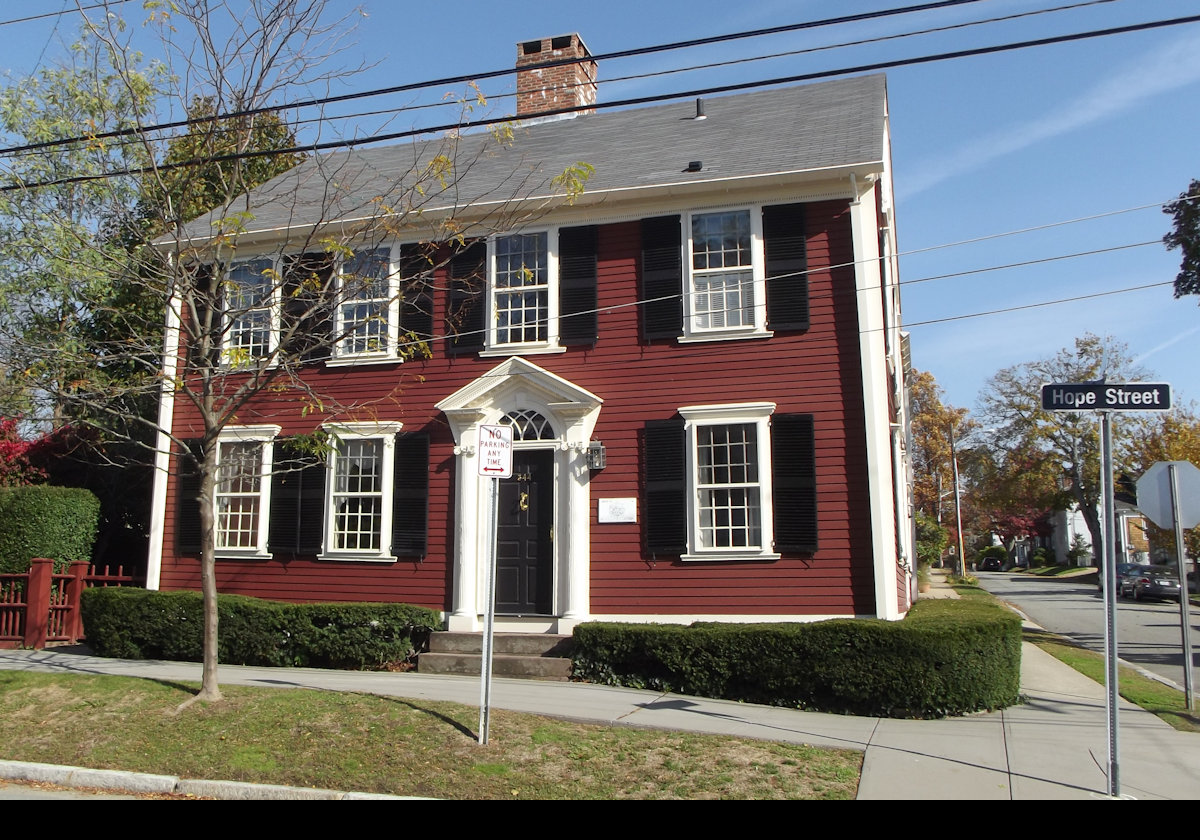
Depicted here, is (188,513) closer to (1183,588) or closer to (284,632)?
(284,632)

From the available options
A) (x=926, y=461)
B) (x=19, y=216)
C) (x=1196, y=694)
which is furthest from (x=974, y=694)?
(x=926, y=461)

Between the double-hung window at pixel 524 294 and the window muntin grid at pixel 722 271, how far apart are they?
2105 millimetres

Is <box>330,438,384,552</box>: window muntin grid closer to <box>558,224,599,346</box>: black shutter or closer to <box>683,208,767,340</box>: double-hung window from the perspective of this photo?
<box>558,224,599,346</box>: black shutter

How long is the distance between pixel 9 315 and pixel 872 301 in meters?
19.0

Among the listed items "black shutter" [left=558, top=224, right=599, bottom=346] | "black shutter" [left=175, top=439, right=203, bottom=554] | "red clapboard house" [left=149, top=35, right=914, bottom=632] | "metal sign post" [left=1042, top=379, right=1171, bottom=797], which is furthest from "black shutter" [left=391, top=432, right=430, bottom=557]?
"metal sign post" [left=1042, top=379, right=1171, bottom=797]

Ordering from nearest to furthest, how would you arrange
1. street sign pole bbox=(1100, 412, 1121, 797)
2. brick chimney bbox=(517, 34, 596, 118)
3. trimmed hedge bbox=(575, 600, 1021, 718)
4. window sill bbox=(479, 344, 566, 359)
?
street sign pole bbox=(1100, 412, 1121, 797) < trimmed hedge bbox=(575, 600, 1021, 718) < window sill bbox=(479, 344, 566, 359) < brick chimney bbox=(517, 34, 596, 118)

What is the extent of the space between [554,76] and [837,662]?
13.2 m

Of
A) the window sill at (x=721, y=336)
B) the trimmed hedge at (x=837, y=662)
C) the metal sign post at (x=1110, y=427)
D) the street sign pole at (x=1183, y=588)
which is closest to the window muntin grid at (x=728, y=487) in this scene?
the window sill at (x=721, y=336)

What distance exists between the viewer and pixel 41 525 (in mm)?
15359

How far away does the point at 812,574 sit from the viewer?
1198 centimetres

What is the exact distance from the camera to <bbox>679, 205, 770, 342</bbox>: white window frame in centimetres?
1266

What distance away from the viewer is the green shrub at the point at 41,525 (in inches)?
596

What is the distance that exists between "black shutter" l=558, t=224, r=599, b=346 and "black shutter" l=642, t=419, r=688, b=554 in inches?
70.2

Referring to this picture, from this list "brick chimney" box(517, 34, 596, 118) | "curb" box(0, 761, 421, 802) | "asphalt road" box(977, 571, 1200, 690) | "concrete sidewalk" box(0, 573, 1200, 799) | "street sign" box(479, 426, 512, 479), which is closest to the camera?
"curb" box(0, 761, 421, 802)
